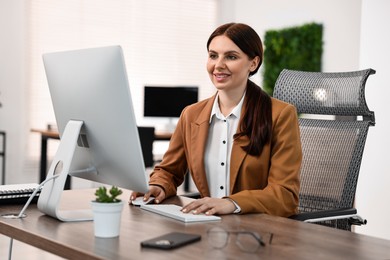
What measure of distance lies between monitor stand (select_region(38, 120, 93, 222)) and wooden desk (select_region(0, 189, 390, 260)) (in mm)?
35

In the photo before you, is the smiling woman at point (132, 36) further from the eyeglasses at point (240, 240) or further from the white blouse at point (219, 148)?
the eyeglasses at point (240, 240)

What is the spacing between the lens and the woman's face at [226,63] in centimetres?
215

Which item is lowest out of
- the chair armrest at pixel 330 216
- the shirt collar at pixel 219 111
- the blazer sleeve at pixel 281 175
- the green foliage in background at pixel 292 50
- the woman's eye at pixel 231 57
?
the chair armrest at pixel 330 216

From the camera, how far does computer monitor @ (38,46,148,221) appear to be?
1588 millimetres

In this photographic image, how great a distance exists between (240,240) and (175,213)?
370 millimetres

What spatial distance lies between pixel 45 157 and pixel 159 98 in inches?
52.8

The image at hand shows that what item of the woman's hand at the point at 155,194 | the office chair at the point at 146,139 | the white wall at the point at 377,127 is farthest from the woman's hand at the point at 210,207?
the office chair at the point at 146,139

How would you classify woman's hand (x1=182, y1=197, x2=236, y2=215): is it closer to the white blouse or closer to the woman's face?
the white blouse

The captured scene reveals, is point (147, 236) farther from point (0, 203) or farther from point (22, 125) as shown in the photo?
point (22, 125)

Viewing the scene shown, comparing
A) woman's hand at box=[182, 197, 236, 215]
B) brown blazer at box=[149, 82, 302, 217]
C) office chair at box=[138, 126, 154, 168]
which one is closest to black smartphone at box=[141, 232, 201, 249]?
woman's hand at box=[182, 197, 236, 215]

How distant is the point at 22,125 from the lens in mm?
6266

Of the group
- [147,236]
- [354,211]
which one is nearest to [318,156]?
[354,211]

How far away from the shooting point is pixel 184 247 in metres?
1.38

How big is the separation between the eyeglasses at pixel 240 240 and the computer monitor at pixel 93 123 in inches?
12.0
